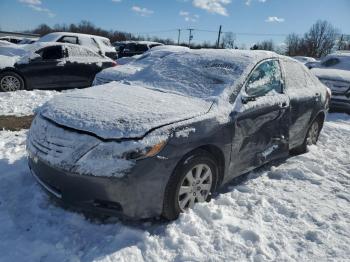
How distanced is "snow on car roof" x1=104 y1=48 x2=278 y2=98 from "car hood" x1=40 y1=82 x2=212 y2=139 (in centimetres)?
25

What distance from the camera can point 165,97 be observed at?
13.0ft

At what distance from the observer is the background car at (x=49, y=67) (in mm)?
9695

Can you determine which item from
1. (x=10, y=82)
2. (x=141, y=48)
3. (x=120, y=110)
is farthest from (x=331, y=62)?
(x=141, y=48)

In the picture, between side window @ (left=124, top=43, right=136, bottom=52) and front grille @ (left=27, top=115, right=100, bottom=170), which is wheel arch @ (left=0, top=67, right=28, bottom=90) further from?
side window @ (left=124, top=43, right=136, bottom=52)

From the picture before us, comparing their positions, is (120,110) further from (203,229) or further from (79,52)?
(79,52)

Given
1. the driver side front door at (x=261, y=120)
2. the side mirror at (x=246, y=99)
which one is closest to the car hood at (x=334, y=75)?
the driver side front door at (x=261, y=120)

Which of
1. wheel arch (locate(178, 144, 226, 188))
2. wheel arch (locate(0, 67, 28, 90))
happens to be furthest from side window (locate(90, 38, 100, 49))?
wheel arch (locate(178, 144, 226, 188))

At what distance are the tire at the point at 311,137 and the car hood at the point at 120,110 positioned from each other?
8.60 ft

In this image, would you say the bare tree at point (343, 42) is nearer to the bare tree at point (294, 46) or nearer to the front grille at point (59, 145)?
the bare tree at point (294, 46)

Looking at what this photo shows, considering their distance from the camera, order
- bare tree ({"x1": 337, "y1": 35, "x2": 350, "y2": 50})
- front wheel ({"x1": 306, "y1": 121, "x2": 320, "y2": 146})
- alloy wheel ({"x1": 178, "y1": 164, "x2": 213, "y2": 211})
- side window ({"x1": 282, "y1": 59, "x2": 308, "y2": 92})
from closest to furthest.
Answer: alloy wheel ({"x1": 178, "y1": 164, "x2": 213, "y2": 211})
side window ({"x1": 282, "y1": 59, "x2": 308, "y2": 92})
front wheel ({"x1": 306, "y1": 121, "x2": 320, "y2": 146})
bare tree ({"x1": 337, "y1": 35, "x2": 350, "y2": 50})

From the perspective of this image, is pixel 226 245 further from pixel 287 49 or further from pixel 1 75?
pixel 287 49

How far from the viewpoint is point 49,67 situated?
33.2 feet

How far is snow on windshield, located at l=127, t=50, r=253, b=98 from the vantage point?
418 cm

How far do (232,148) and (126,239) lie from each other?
1417 mm
